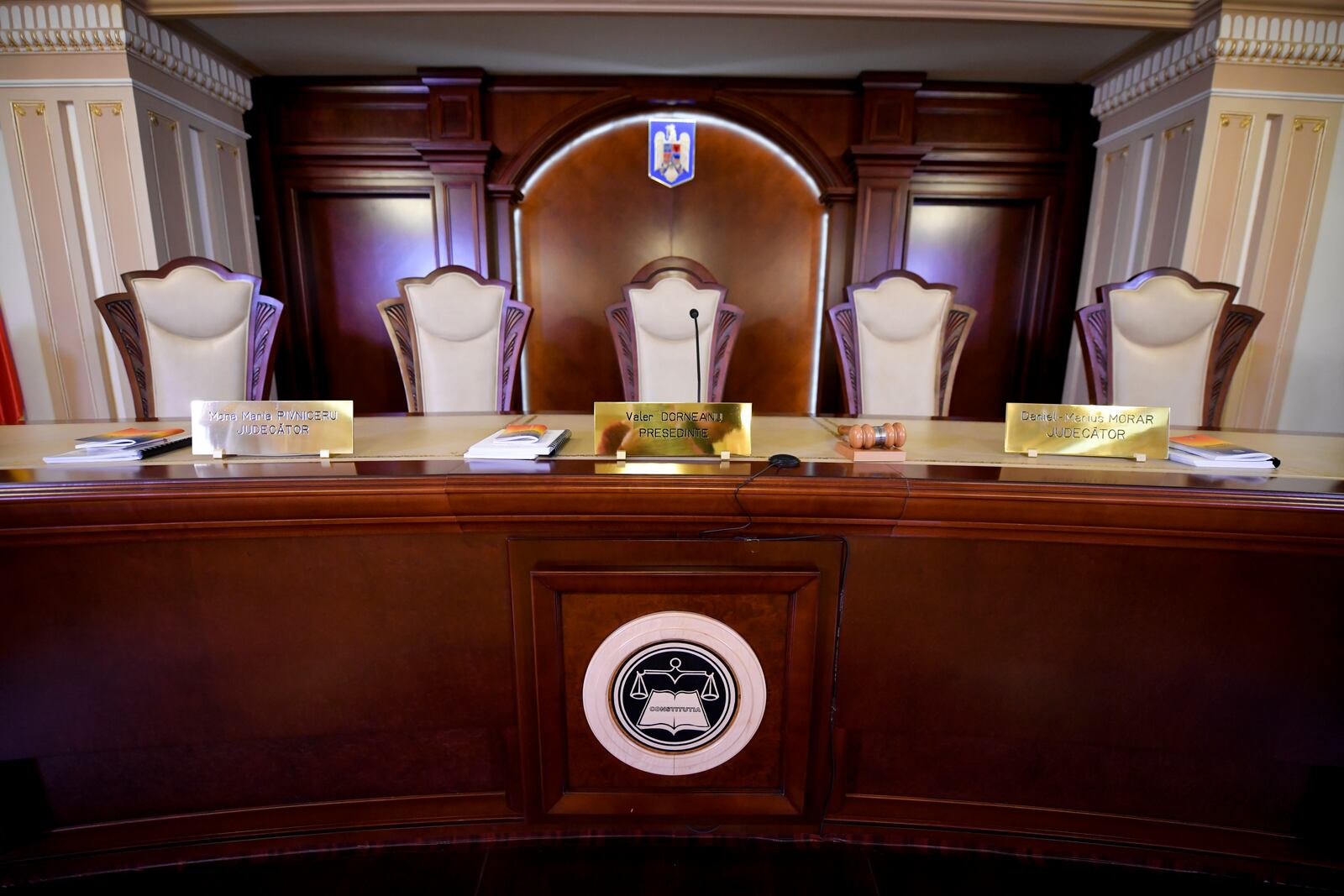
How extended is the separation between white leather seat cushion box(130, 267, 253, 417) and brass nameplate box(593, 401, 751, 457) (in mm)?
1459

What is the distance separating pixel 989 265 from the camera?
122 inches

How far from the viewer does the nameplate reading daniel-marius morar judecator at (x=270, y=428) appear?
83cm

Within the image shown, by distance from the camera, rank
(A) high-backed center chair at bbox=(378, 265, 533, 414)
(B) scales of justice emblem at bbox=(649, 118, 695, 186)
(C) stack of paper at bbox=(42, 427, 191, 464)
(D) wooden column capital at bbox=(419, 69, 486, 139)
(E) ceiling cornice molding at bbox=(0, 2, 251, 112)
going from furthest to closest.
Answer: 1. (B) scales of justice emblem at bbox=(649, 118, 695, 186)
2. (D) wooden column capital at bbox=(419, 69, 486, 139)
3. (E) ceiling cornice molding at bbox=(0, 2, 251, 112)
4. (A) high-backed center chair at bbox=(378, 265, 533, 414)
5. (C) stack of paper at bbox=(42, 427, 191, 464)

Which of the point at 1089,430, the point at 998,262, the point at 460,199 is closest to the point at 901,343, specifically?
the point at 1089,430

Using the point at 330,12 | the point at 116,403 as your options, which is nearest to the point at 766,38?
the point at 330,12

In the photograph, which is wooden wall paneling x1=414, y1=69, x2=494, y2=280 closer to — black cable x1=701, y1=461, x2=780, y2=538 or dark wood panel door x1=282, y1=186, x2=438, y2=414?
dark wood panel door x1=282, y1=186, x2=438, y2=414

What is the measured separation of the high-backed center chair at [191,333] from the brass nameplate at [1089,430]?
75.0 inches

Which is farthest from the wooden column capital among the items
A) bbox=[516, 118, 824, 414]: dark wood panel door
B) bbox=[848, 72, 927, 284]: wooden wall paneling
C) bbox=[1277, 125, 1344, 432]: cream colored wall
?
bbox=[1277, 125, 1344, 432]: cream colored wall

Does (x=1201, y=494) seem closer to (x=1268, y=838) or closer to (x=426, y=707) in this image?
(x=1268, y=838)

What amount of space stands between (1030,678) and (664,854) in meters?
0.61

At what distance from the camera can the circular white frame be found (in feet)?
2.49

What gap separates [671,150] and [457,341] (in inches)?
70.9

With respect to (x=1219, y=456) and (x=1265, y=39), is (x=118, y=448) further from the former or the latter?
(x=1265, y=39)

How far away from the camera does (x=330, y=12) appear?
2.23 metres
